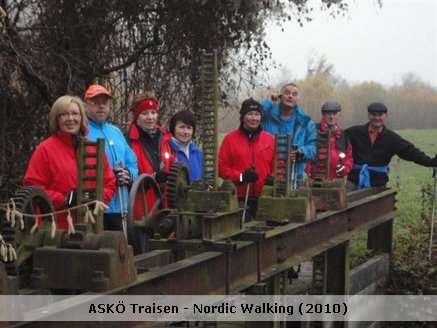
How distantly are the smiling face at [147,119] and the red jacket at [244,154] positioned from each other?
96 cm

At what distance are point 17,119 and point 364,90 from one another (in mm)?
43245

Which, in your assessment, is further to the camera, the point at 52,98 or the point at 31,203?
the point at 52,98

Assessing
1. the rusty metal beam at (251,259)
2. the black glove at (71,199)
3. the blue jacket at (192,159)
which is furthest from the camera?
the blue jacket at (192,159)

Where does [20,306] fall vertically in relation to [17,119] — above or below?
below

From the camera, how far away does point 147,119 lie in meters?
6.62

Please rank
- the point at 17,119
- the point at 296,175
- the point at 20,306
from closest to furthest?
the point at 20,306 < the point at 296,175 < the point at 17,119

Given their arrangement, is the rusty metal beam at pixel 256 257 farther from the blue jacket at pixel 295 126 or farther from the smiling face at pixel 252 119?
the smiling face at pixel 252 119

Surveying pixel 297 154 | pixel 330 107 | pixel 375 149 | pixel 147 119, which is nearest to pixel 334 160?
pixel 330 107

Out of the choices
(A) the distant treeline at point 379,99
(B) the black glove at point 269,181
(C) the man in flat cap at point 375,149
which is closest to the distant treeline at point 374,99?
(A) the distant treeline at point 379,99

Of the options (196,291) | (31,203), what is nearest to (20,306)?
(31,203)

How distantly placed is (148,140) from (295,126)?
1.89m

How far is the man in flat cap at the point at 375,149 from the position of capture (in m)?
9.45

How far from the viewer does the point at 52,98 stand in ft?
30.8

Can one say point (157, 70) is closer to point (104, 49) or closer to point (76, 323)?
point (104, 49)
